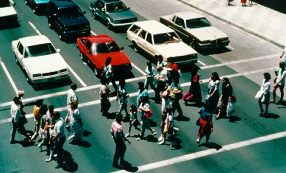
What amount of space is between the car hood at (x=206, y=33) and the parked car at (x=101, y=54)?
16.2 feet

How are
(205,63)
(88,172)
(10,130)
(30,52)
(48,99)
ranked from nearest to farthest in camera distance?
(88,172), (10,130), (48,99), (30,52), (205,63)

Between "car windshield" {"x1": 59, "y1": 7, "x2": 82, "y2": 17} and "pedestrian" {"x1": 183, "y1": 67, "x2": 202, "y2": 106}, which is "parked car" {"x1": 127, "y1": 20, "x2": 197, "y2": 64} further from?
"car windshield" {"x1": 59, "y1": 7, "x2": 82, "y2": 17}

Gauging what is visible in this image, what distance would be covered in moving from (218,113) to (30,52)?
33.6ft

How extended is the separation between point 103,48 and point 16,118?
27.1 ft

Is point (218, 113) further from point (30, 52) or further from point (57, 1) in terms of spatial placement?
point (57, 1)

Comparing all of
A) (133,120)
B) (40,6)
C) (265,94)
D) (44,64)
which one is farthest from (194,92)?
(40,6)

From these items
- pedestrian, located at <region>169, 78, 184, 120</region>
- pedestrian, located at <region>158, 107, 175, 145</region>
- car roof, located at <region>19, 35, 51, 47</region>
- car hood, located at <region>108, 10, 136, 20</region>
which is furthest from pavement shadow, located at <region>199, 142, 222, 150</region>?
car hood, located at <region>108, 10, 136, 20</region>

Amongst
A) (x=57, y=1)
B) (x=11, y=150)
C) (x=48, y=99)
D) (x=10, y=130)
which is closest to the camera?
(x=11, y=150)

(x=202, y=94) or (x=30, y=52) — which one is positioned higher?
(x=30, y=52)

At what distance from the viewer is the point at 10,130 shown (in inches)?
734

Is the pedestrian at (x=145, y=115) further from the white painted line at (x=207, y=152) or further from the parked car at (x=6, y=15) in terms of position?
the parked car at (x=6, y=15)

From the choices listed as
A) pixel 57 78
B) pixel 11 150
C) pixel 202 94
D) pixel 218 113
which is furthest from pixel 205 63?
pixel 11 150

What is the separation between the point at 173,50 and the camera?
80.3ft

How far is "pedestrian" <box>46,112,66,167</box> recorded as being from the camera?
1580cm
